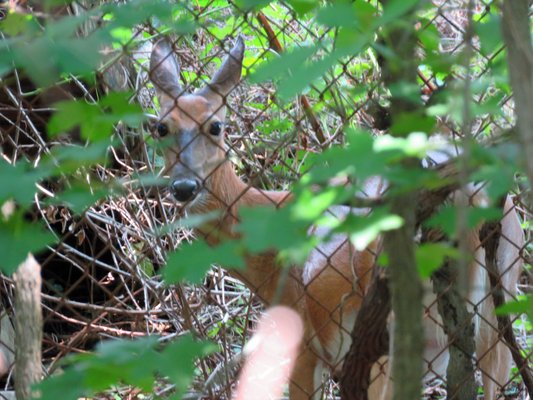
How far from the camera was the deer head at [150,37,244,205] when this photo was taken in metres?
4.39

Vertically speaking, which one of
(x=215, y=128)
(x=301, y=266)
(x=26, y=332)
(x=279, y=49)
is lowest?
(x=26, y=332)

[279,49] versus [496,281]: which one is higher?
[279,49]

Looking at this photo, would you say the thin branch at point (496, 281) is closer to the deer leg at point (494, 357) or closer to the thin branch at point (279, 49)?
the deer leg at point (494, 357)

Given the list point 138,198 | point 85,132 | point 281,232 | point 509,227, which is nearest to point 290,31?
point 138,198

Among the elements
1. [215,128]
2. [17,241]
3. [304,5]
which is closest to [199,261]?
[17,241]

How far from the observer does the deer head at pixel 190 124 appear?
14.4 feet

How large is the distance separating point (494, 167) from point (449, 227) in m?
A: 0.15

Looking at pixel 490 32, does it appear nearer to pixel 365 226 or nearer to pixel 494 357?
pixel 365 226

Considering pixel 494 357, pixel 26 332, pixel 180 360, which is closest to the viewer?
pixel 180 360

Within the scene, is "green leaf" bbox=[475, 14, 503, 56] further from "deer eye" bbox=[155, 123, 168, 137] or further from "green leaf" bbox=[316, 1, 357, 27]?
"deer eye" bbox=[155, 123, 168, 137]

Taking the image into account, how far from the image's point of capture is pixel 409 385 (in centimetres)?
172

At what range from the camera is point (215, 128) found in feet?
15.7

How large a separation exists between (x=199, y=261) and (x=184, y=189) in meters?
2.87

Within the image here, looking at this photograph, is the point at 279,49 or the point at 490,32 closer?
the point at 490,32
